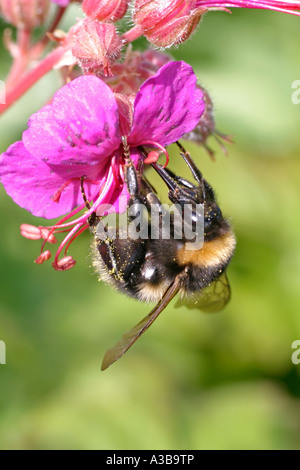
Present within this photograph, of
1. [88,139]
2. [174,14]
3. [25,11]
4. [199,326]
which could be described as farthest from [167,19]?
[199,326]

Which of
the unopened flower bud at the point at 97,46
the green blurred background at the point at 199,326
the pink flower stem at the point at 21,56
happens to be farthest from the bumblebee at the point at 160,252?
the green blurred background at the point at 199,326

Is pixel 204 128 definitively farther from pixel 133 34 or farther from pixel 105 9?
pixel 105 9

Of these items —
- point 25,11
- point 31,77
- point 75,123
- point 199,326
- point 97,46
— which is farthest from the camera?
point 199,326

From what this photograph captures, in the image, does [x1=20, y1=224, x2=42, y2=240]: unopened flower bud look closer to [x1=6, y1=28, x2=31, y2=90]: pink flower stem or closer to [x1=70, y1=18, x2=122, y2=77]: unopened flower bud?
[x1=70, y1=18, x2=122, y2=77]: unopened flower bud

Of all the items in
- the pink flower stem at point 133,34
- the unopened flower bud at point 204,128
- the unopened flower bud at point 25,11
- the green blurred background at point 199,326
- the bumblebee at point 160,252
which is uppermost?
the unopened flower bud at point 25,11

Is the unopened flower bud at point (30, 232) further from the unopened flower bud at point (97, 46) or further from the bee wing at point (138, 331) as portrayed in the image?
the unopened flower bud at point (97, 46)
